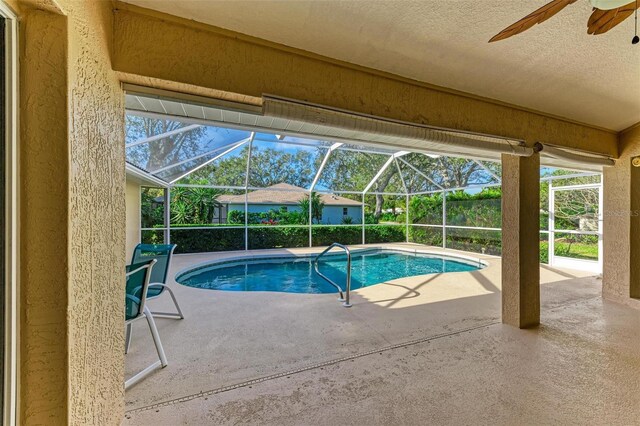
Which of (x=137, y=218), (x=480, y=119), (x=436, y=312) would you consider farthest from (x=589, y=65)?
(x=137, y=218)

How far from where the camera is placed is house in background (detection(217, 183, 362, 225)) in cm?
1031

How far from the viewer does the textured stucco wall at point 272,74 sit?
1604mm

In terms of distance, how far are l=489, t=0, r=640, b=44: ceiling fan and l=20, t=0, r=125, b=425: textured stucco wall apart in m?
1.99

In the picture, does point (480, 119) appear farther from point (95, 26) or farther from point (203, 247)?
point (203, 247)

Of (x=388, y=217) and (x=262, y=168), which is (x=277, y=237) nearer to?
(x=262, y=168)

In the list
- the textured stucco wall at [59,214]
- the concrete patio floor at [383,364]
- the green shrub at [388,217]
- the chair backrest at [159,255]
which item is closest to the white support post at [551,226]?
the concrete patio floor at [383,364]

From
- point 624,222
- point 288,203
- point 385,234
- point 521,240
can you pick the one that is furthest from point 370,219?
point 521,240

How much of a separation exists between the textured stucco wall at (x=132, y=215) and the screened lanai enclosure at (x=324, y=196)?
56 centimetres

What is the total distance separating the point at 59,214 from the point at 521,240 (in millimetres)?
3937

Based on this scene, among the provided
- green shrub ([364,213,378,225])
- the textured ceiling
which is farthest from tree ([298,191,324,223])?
the textured ceiling

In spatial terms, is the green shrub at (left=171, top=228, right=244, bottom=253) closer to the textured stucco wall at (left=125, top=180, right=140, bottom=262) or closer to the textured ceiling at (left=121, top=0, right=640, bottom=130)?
the textured stucco wall at (left=125, top=180, right=140, bottom=262)

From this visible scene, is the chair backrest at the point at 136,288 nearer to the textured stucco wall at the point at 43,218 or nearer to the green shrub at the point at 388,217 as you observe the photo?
the textured stucco wall at the point at 43,218

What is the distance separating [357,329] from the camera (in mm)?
3088

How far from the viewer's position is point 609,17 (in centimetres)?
137
